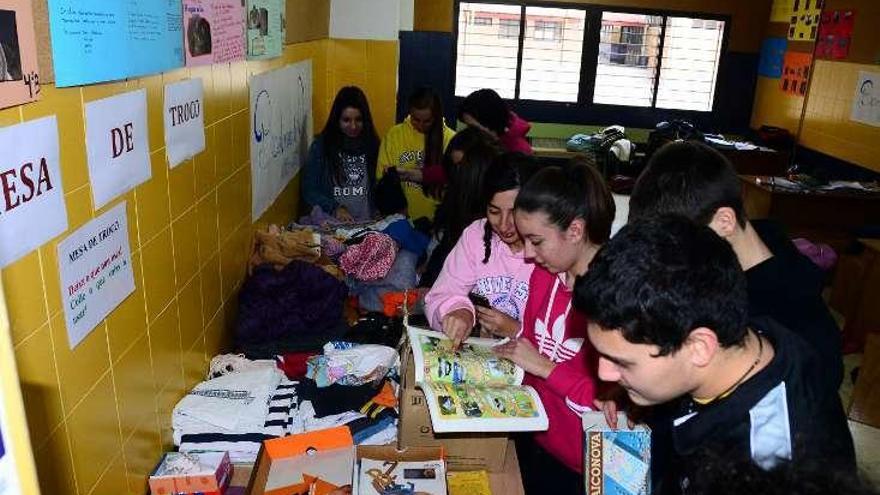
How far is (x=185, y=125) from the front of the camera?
207 cm

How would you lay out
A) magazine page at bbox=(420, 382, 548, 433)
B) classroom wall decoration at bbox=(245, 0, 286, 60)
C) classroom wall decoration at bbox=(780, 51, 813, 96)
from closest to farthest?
1. magazine page at bbox=(420, 382, 548, 433)
2. classroom wall decoration at bbox=(245, 0, 286, 60)
3. classroom wall decoration at bbox=(780, 51, 813, 96)

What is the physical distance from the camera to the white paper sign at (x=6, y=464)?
0.48 meters

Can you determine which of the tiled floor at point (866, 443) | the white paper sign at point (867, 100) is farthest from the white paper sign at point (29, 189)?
the white paper sign at point (867, 100)

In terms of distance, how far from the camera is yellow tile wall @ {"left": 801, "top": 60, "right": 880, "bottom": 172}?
5170mm

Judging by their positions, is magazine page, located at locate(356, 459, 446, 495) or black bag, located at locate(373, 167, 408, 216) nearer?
magazine page, located at locate(356, 459, 446, 495)

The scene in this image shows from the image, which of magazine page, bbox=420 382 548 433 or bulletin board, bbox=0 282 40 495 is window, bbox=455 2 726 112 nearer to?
magazine page, bbox=420 382 548 433

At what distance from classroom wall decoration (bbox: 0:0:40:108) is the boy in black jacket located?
1.07 meters

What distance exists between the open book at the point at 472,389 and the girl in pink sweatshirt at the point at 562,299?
0.20ft

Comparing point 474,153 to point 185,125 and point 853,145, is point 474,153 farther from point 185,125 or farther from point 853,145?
point 853,145

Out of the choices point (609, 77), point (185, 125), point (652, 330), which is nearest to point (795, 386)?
point (652, 330)

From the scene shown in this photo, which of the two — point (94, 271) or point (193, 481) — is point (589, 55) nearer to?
point (193, 481)

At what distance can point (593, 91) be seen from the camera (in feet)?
23.5

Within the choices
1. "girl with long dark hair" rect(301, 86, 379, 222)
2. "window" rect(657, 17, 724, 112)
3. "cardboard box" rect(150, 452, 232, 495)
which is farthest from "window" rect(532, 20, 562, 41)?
"cardboard box" rect(150, 452, 232, 495)

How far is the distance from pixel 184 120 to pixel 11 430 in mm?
1732
